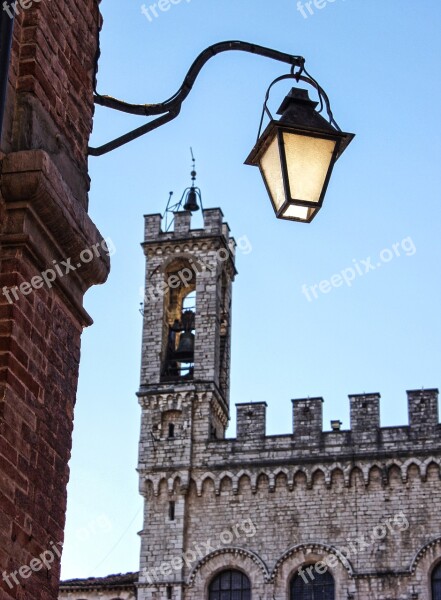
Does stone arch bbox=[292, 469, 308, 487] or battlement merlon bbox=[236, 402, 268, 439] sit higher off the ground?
battlement merlon bbox=[236, 402, 268, 439]

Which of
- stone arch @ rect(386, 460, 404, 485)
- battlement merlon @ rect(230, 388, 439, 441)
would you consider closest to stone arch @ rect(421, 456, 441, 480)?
stone arch @ rect(386, 460, 404, 485)

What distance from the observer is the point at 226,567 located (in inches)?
1084

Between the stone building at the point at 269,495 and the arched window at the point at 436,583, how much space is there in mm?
21

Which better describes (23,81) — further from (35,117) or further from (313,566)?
(313,566)

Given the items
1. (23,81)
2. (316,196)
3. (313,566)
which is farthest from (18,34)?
(313,566)

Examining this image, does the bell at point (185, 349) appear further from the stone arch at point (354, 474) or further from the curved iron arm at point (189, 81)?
the curved iron arm at point (189, 81)

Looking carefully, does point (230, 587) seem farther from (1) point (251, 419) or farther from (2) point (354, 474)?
(1) point (251, 419)

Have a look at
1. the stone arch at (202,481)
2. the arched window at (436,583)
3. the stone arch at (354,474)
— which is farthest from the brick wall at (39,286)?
the stone arch at (202,481)

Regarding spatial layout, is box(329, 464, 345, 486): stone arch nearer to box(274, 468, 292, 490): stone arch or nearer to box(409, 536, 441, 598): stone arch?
box(274, 468, 292, 490): stone arch

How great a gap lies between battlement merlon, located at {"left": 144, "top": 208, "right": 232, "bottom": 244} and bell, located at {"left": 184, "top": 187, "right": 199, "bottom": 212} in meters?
0.58

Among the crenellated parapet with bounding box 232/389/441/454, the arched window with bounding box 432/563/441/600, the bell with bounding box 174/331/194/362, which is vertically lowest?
the arched window with bounding box 432/563/441/600

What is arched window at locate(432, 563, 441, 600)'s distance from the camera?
26.1 metres

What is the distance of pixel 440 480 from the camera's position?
27.5m

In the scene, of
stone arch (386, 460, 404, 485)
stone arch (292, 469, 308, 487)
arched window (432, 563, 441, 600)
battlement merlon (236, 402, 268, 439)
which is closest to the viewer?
arched window (432, 563, 441, 600)
